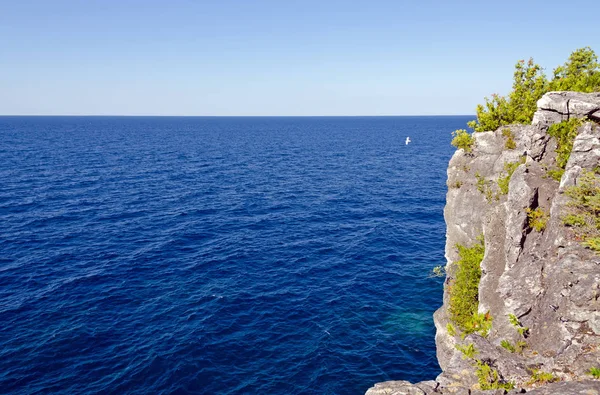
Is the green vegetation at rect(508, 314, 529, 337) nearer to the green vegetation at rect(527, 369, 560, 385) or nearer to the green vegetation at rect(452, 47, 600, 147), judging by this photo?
the green vegetation at rect(527, 369, 560, 385)

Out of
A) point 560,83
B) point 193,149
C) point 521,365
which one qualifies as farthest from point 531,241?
point 193,149

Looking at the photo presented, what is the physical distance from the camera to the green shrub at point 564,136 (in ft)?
79.0

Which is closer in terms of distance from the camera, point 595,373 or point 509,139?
point 595,373

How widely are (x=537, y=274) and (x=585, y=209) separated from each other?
170 inches

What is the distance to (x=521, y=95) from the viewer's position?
3212 centimetres

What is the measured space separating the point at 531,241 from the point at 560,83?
1477 cm

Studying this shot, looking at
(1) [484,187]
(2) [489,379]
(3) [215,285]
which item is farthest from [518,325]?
(3) [215,285]

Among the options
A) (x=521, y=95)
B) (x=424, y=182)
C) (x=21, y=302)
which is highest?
(x=521, y=95)

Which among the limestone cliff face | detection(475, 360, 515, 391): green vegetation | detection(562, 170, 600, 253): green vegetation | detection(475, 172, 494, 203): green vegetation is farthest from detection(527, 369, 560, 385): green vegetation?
detection(475, 172, 494, 203): green vegetation

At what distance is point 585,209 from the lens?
2030 centimetres

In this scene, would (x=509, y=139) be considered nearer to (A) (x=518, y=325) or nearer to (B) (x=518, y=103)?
(B) (x=518, y=103)

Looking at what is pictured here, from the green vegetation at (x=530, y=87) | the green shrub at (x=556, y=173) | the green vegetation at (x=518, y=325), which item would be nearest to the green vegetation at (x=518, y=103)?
the green vegetation at (x=530, y=87)

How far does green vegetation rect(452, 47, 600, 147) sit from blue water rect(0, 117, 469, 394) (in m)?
22.1

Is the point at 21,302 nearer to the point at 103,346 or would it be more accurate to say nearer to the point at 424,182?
the point at 103,346
